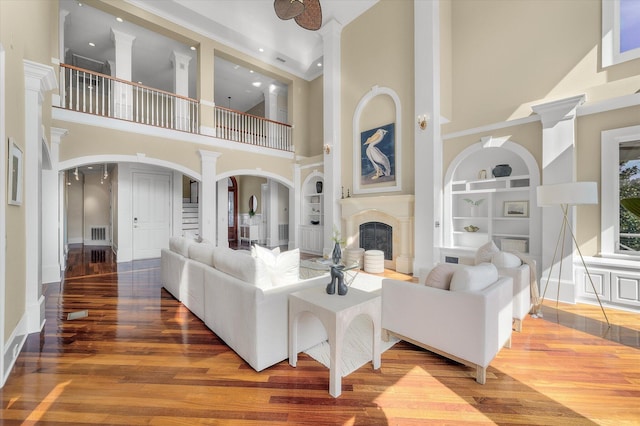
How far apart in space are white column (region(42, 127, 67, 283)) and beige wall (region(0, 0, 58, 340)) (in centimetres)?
238

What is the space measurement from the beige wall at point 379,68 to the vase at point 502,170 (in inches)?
59.1

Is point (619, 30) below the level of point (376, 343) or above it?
above

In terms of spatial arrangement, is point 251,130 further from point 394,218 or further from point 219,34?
point 394,218

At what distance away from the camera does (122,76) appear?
239 inches

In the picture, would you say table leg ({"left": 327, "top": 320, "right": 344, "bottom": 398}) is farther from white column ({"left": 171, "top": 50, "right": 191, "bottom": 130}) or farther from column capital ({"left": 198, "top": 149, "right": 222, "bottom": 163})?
white column ({"left": 171, "top": 50, "right": 191, "bottom": 130})

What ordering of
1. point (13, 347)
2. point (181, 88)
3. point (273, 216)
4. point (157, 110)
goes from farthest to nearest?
1. point (273, 216)
2. point (181, 88)
3. point (157, 110)
4. point (13, 347)

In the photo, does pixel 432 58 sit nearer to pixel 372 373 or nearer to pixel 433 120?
pixel 433 120

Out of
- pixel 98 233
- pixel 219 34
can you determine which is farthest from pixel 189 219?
pixel 219 34

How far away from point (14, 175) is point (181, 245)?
5.89ft

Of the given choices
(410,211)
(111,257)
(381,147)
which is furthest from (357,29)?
(111,257)

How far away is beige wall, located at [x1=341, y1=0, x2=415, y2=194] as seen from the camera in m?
5.80

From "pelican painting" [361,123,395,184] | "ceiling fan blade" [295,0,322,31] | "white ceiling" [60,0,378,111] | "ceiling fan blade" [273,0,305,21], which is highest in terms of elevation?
"white ceiling" [60,0,378,111]

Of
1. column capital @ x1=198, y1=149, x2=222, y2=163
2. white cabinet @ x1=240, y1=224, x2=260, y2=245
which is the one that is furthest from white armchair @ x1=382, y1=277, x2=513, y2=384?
white cabinet @ x1=240, y1=224, x2=260, y2=245

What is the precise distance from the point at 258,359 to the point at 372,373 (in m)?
0.88
